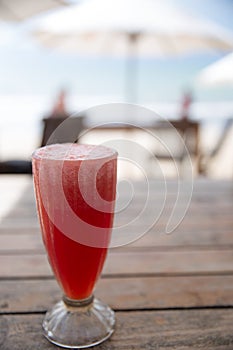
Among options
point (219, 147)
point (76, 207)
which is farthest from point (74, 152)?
point (219, 147)

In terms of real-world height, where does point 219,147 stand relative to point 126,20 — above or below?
below

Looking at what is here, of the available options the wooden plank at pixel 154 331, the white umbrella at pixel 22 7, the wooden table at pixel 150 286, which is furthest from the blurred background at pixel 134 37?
the wooden plank at pixel 154 331

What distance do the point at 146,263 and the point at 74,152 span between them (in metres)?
0.33

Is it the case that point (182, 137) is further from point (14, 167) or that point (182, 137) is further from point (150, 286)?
point (150, 286)

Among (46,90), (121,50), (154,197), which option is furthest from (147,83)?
(154,197)

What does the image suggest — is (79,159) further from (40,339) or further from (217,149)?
(217,149)

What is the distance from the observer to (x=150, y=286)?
66 cm

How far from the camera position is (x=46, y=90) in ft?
55.5

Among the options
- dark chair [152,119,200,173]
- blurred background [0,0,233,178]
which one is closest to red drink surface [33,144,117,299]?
blurred background [0,0,233,178]

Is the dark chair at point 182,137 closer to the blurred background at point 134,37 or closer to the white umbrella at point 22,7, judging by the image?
the blurred background at point 134,37

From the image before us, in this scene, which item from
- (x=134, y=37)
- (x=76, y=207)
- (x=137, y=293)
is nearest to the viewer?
(x=76, y=207)

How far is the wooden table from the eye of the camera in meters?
0.52

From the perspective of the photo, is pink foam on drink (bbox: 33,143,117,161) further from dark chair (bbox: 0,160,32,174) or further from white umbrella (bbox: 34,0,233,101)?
white umbrella (bbox: 34,0,233,101)

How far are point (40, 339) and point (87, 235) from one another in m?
0.16
